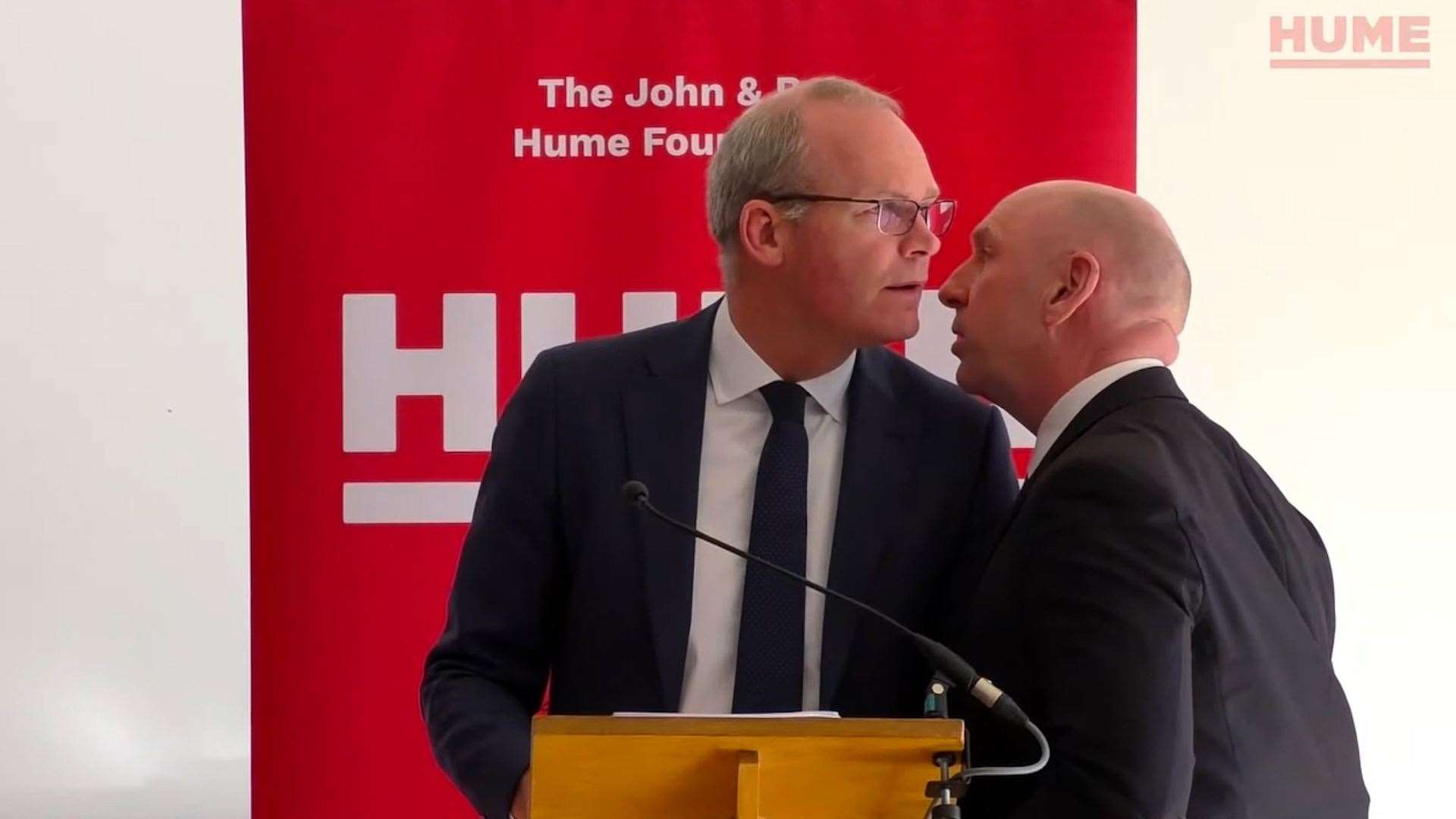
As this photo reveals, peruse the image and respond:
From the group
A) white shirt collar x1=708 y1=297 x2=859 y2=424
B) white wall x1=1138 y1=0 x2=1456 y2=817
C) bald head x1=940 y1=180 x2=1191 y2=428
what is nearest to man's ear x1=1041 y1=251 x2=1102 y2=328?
bald head x1=940 y1=180 x2=1191 y2=428

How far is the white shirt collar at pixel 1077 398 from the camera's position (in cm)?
189

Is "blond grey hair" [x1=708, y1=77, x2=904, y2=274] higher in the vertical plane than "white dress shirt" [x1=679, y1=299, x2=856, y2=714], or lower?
higher

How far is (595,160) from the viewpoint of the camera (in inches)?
129

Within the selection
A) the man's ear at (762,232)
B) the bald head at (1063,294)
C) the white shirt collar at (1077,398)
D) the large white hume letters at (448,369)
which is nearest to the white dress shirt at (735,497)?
the man's ear at (762,232)

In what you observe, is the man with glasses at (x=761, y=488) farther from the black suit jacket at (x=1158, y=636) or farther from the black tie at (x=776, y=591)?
the black suit jacket at (x=1158, y=636)

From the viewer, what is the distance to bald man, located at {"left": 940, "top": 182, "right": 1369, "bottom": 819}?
1.57 m

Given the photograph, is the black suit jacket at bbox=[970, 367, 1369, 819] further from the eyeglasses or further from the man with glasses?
the eyeglasses

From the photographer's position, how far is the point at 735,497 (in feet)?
7.20

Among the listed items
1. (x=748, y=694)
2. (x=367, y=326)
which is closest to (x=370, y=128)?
(x=367, y=326)

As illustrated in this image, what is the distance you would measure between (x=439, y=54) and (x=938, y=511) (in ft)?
5.36

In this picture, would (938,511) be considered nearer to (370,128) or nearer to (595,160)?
(595,160)

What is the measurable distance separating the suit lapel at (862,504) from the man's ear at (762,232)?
0.22 metres

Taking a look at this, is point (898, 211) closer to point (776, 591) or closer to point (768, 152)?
point (768, 152)

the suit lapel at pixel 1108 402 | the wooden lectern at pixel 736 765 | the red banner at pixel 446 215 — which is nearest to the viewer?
the wooden lectern at pixel 736 765
